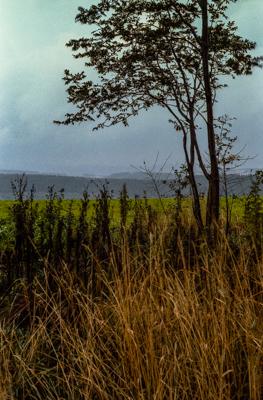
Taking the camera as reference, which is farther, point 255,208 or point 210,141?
point 255,208

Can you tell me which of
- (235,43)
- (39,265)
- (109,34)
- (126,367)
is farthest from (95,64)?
(126,367)

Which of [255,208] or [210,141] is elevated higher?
[210,141]

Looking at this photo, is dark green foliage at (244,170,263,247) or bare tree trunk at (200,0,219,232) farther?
dark green foliage at (244,170,263,247)

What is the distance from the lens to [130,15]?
1000 centimetres

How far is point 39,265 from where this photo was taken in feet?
23.9

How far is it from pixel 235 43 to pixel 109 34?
6.79 feet

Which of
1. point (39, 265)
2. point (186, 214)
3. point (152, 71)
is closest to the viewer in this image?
point (39, 265)

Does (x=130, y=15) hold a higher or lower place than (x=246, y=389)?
higher

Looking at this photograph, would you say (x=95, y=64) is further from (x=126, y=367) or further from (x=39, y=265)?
(x=126, y=367)

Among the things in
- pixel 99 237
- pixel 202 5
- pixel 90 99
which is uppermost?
pixel 202 5

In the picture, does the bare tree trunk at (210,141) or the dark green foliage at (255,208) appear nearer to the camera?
the bare tree trunk at (210,141)

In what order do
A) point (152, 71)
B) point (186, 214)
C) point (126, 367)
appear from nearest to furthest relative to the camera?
1. point (126, 367)
2. point (152, 71)
3. point (186, 214)

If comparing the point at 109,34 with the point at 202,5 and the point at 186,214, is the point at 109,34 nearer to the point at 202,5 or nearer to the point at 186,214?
the point at 202,5

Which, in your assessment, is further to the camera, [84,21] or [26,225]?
[84,21]
